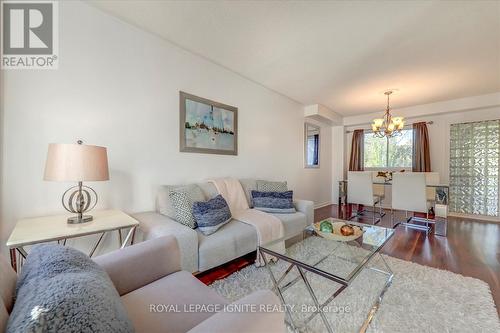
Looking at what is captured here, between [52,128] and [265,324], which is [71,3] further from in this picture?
[265,324]

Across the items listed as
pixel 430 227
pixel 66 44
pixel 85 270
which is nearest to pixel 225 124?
pixel 66 44

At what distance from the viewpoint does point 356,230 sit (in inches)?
75.9

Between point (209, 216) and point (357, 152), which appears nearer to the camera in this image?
point (209, 216)

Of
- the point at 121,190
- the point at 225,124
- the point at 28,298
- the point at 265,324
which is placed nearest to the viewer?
the point at 28,298

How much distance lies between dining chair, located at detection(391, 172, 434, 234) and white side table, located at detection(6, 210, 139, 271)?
3901 millimetres

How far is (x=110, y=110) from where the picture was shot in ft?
6.52

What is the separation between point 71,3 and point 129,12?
435 millimetres

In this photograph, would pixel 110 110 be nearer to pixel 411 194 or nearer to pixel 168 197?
pixel 168 197

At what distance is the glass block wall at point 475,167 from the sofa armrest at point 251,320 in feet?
18.3

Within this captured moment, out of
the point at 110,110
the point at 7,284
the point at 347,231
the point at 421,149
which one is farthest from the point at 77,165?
the point at 421,149

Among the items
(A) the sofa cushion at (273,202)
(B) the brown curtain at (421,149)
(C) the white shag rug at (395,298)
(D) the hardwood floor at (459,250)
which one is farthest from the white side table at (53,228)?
(B) the brown curtain at (421,149)

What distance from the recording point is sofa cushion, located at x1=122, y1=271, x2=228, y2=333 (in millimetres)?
839

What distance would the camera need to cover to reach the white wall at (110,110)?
160 cm

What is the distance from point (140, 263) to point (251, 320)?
0.76 m
